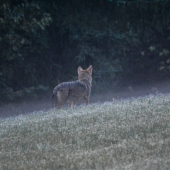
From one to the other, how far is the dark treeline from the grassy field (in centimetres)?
1065

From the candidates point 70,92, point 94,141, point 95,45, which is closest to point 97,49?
point 95,45

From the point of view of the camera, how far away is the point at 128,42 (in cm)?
1850

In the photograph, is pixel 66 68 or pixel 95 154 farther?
pixel 66 68

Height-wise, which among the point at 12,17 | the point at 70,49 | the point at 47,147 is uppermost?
the point at 12,17

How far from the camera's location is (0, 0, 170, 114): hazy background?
17.3m

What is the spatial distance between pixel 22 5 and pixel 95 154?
12809mm

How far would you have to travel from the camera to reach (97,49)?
18.0 meters

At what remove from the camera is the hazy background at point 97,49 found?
17.3 metres

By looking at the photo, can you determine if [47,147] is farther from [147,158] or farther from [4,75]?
[4,75]

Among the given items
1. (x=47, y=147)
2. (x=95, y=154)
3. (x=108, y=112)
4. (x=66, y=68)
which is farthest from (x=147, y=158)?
(x=66, y=68)

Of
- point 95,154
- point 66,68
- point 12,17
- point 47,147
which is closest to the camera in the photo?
point 95,154

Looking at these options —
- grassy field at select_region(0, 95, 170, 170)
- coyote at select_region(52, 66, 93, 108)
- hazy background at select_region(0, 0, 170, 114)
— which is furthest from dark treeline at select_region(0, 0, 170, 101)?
grassy field at select_region(0, 95, 170, 170)

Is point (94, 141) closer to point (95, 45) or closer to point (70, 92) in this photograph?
point (70, 92)

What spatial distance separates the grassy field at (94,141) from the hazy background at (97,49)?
10.3 metres
